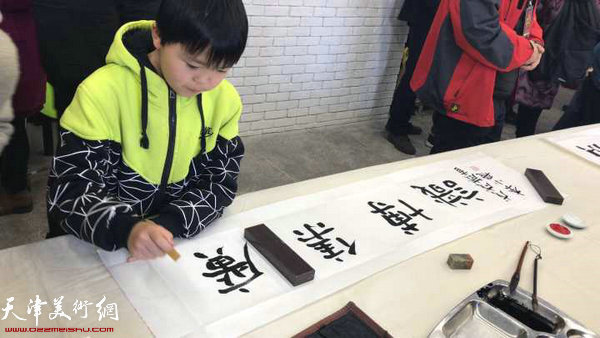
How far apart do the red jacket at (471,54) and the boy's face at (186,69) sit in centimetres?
114

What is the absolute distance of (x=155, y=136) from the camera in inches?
38.8

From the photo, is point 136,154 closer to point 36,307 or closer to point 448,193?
point 36,307

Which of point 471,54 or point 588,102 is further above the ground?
point 471,54

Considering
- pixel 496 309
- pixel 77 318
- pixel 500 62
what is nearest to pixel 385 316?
pixel 496 309

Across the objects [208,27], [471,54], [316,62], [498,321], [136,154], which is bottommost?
[316,62]

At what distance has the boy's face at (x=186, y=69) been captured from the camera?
87 cm

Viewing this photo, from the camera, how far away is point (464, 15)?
1717 millimetres

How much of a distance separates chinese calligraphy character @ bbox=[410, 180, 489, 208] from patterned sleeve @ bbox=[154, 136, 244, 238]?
0.49 m

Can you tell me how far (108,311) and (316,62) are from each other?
8.62 ft

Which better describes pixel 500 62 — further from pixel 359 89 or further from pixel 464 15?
pixel 359 89

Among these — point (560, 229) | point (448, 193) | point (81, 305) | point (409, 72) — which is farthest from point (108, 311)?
point (409, 72)

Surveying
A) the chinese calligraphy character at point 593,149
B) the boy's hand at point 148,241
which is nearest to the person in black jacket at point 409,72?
the chinese calligraphy character at point 593,149

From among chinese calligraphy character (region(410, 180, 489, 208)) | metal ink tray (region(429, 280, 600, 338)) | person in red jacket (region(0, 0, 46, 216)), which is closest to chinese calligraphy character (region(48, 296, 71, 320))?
metal ink tray (region(429, 280, 600, 338))

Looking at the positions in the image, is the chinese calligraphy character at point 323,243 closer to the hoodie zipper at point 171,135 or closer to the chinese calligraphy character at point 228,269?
the chinese calligraphy character at point 228,269
